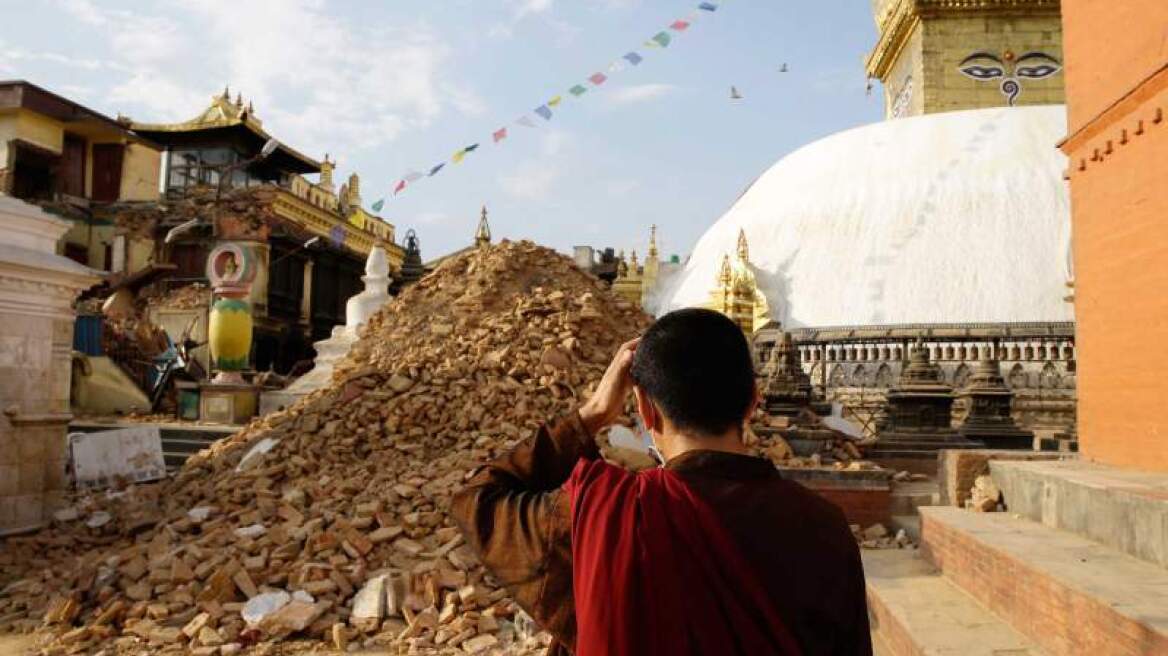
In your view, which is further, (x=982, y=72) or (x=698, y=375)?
(x=982, y=72)

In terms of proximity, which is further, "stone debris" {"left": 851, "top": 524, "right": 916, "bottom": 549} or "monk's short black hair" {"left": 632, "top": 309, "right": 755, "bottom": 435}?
"stone debris" {"left": 851, "top": 524, "right": 916, "bottom": 549}

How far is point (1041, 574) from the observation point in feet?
11.3

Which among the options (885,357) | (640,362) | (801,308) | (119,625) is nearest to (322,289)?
(801,308)

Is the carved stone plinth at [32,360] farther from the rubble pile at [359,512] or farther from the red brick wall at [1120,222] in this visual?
the red brick wall at [1120,222]

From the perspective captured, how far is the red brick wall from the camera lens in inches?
183

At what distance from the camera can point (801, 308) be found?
1712 cm

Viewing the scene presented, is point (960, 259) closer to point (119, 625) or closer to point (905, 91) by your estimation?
point (905, 91)

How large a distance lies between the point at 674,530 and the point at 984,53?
2524cm

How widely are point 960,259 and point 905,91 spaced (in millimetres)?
10729

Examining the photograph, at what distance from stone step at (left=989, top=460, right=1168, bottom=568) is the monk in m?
2.73

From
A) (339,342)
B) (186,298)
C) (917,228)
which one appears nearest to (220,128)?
(186,298)

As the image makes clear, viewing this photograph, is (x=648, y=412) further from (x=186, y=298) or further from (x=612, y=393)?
(x=186, y=298)

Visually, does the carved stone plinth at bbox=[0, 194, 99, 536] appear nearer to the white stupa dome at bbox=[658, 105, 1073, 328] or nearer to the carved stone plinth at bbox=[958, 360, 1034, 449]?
the carved stone plinth at bbox=[958, 360, 1034, 449]

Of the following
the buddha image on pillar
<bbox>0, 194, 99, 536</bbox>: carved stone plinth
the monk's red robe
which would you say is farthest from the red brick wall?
the buddha image on pillar
